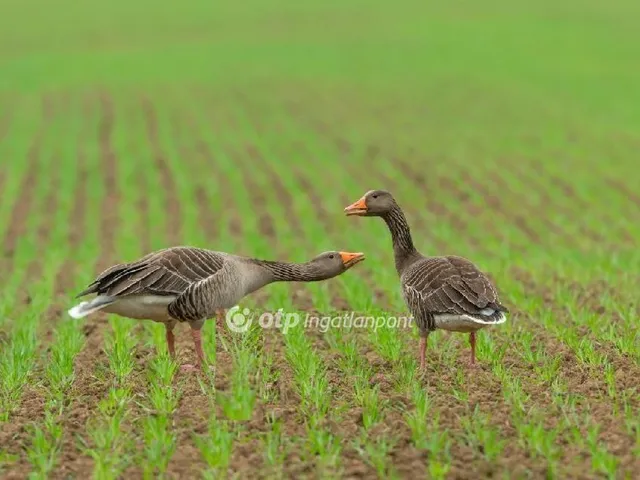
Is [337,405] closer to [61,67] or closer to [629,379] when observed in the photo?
[629,379]

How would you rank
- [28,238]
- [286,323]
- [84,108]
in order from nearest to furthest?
[286,323], [28,238], [84,108]

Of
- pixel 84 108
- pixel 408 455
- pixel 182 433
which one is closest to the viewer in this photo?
pixel 408 455

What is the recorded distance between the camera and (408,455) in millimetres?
6875

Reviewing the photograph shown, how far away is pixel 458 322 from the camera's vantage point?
8852mm

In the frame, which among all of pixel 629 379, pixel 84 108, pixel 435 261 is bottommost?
pixel 629 379

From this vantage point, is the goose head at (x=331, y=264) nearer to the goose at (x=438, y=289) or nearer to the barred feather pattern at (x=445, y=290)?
the goose at (x=438, y=289)

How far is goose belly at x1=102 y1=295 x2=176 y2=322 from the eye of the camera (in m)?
9.09

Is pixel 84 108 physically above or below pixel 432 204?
above

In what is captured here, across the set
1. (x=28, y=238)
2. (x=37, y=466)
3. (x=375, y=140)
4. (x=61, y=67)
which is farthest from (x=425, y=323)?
(x=61, y=67)

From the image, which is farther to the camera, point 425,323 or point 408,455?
point 425,323

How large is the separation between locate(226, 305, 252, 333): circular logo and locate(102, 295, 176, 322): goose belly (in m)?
0.81

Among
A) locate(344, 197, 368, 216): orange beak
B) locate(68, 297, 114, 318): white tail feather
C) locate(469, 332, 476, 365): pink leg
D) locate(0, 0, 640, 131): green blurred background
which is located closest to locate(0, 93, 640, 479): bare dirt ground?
locate(469, 332, 476, 365): pink leg

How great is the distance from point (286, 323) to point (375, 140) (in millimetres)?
22601

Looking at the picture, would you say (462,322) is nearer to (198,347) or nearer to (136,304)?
(198,347)
